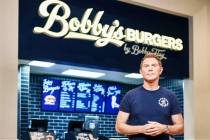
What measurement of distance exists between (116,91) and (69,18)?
373cm

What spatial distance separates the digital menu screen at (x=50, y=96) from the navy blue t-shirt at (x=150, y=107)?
178 inches

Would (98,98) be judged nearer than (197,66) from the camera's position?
No

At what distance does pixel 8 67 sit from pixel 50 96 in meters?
3.20

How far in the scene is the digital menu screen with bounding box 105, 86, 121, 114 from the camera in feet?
28.1

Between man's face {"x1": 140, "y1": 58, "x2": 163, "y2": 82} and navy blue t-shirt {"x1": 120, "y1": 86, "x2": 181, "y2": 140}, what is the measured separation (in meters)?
0.12

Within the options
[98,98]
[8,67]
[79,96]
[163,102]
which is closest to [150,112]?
[163,102]

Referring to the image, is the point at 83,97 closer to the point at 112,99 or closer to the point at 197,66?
the point at 112,99

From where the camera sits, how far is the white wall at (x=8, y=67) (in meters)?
4.56

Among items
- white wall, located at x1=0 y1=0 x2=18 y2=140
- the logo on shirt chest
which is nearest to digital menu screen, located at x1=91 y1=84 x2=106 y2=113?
white wall, located at x1=0 y1=0 x2=18 y2=140

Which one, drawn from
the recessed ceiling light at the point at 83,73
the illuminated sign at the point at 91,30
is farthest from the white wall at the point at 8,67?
the recessed ceiling light at the point at 83,73

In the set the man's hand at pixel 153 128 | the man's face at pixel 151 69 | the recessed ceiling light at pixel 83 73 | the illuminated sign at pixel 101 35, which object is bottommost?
the man's hand at pixel 153 128

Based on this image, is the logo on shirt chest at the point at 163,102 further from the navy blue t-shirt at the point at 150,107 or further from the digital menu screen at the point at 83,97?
the digital menu screen at the point at 83,97

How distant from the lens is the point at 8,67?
4.63 meters

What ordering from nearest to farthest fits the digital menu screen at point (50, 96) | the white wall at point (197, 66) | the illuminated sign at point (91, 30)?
1. the illuminated sign at point (91, 30)
2. the white wall at point (197, 66)
3. the digital menu screen at point (50, 96)
